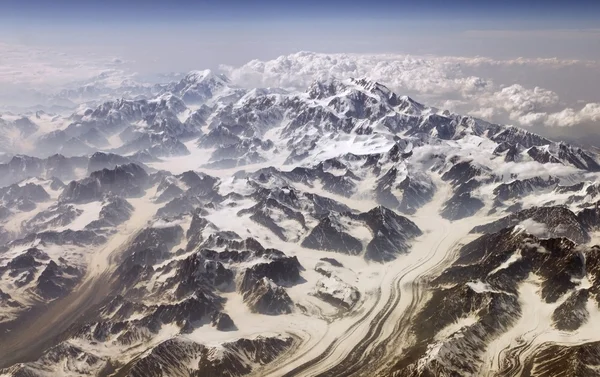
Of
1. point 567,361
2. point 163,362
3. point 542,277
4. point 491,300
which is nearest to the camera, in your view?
point 567,361

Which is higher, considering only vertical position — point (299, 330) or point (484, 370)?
point (484, 370)

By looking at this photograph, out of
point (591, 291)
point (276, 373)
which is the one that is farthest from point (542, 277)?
point (276, 373)

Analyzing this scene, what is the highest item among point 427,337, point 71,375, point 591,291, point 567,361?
point 591,291

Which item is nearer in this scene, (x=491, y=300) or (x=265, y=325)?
(x=491, y=300)

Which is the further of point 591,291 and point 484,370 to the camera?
point 591,291

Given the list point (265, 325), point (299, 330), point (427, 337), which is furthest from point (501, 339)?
point (265, 325)

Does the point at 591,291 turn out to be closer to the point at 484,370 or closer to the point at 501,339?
the point at 501,339

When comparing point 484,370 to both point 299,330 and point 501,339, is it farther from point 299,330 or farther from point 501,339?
point 299,330

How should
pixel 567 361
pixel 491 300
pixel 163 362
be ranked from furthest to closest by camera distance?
pixel 491 300 < pixel 163 362 < pixel 567 361

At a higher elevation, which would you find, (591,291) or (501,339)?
(591,291)
